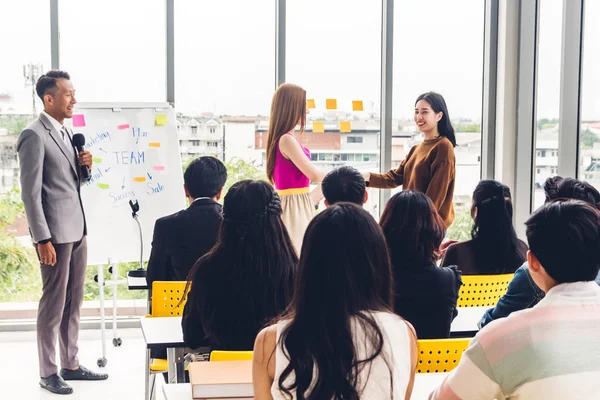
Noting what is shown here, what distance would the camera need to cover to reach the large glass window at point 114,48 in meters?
5.21

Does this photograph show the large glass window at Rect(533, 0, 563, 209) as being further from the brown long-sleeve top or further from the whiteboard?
the whiteboard

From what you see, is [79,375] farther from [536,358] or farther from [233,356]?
[536,358]

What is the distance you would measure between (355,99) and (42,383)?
286 cm

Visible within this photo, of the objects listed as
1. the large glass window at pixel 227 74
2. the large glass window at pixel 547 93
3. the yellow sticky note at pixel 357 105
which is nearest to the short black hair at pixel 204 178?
the large glass window at pixel 227 74

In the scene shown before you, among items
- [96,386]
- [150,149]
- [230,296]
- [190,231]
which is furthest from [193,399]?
[150,149]

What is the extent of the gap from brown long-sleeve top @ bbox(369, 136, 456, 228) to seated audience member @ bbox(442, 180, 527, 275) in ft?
3.37

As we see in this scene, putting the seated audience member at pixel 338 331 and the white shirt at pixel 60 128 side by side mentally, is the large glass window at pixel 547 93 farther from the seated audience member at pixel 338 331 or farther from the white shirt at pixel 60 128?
the seated audience member at pixel 338 331

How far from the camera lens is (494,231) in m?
3.17

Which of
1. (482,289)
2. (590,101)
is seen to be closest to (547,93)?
(590,101)

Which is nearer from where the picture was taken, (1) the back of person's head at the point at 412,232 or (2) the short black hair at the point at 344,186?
(1) the back of person's head at the point at 412,232

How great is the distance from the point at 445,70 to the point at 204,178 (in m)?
2.91

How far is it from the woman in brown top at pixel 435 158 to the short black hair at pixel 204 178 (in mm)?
1524

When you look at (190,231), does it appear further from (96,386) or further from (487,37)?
(487,37)

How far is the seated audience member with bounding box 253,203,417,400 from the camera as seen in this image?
5.17 ft
